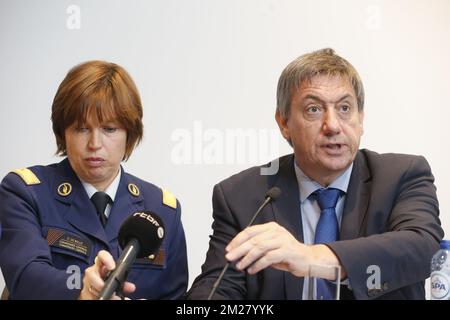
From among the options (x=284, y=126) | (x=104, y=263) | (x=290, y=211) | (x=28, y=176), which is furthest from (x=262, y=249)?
(x=28, y=176)

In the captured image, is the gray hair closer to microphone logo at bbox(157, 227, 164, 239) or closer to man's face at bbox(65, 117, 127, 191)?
man's face at bbox(65, 117, 127, 191)

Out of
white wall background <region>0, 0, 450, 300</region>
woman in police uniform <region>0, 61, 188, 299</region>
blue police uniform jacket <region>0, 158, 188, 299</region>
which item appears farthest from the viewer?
white wall background <region>0, 0, 450, 300</region>

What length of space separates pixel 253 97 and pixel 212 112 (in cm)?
19

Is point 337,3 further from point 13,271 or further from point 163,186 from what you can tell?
point 13,271

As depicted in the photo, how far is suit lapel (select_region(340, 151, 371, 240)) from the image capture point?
201 cm

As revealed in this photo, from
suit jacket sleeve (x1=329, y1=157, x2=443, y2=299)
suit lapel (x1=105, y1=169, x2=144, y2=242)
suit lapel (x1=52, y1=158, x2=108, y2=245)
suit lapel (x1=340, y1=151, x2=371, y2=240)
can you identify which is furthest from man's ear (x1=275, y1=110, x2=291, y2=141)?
suit lapel (x1=52, y1=158, x2=108, y2=245)

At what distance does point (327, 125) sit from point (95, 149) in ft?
2.53

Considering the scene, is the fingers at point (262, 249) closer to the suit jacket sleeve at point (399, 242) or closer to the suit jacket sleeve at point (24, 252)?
the suit jacket sleeve at point (399, 242)

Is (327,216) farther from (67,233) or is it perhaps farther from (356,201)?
(67,233)

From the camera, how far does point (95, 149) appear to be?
7.14 ft

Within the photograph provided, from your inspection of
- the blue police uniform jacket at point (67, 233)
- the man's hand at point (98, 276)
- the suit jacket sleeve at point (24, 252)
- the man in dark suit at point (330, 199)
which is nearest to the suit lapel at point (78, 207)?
the blue police uniform jacket at point (67, 233)

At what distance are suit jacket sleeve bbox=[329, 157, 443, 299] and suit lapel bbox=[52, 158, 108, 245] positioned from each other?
0.84m
